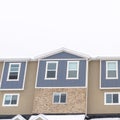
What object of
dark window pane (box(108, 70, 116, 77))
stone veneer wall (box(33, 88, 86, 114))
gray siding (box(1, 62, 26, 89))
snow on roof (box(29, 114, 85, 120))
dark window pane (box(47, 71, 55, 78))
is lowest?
snow on roof (box(29, 114, 85, 120))

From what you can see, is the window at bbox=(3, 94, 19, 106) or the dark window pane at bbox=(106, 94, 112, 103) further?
the window at bbox=(3, 94, 19, 106)

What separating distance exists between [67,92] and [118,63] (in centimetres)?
612

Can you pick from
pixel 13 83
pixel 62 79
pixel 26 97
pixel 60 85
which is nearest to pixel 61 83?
pixel 60 85

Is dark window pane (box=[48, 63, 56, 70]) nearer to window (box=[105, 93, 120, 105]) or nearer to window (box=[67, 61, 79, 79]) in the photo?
window (box=[67, 61, 79, 79])

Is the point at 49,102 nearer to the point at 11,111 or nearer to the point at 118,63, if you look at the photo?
the point at 11,111

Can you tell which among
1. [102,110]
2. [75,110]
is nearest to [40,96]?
[75,110]

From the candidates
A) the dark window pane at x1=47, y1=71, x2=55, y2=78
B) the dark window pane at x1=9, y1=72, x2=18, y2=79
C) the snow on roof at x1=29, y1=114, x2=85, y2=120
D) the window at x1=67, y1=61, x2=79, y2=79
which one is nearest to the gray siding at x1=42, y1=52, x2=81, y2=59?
the window at x1=67, y1=61, x2=79, y2=79

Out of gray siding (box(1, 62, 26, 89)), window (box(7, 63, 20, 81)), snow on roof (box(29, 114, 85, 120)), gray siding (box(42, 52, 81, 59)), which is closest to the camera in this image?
snow on roof (box(29, 114, 85, 120))

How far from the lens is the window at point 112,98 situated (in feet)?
123

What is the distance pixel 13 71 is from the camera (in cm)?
4100

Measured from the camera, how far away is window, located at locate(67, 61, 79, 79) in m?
39.3

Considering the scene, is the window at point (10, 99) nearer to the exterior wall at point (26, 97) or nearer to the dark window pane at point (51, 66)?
the exterior wall at point (26, 97)

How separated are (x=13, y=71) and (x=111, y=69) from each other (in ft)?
33.9

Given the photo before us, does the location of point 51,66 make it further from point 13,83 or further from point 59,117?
point 59,117
